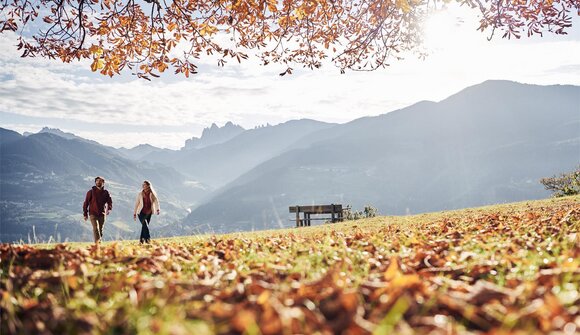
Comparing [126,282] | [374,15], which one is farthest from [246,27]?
[126,282]

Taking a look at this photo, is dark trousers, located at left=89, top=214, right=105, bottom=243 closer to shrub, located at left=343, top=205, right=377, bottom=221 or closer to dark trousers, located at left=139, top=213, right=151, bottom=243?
dark trousers, located at left=139, top=213, right=151, bottom=243

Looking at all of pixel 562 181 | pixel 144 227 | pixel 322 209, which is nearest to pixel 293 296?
pixel 144 227

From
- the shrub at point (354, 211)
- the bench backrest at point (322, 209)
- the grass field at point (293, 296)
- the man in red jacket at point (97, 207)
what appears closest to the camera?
the grass field at point (293, 296)

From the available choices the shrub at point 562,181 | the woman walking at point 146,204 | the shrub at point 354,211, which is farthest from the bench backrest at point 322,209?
the shrub at point 562,181

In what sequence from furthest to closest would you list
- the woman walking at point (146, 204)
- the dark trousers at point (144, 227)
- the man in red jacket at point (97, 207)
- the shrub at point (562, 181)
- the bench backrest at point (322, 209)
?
1. the shrub at point (562, 181)
2. the bench backrest at point (322, 209)
3. the woman walking at point (146, 204)
4. the man in red jacket at point (97, 207)
5. the dark trousers at point (144, 227)

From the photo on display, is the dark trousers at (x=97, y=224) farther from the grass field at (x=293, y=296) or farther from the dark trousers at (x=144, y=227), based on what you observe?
the grass field at (x=293, y=296)

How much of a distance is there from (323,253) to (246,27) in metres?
7.17

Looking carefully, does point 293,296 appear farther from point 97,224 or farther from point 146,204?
point 97,224

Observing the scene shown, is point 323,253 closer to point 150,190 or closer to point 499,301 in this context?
point 499,301

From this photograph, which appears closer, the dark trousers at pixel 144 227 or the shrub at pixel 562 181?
the dark trousers at pixel 144 227

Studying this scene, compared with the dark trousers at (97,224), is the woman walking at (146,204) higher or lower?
higher

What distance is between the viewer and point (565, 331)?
6.81 feet

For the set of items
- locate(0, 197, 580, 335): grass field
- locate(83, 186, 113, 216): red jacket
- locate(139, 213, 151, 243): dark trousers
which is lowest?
locate(139, 213, 151, 243): dark trousers

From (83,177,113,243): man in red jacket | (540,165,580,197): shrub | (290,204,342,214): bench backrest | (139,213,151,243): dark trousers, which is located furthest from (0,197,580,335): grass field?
(540,165,580,197): shrub
